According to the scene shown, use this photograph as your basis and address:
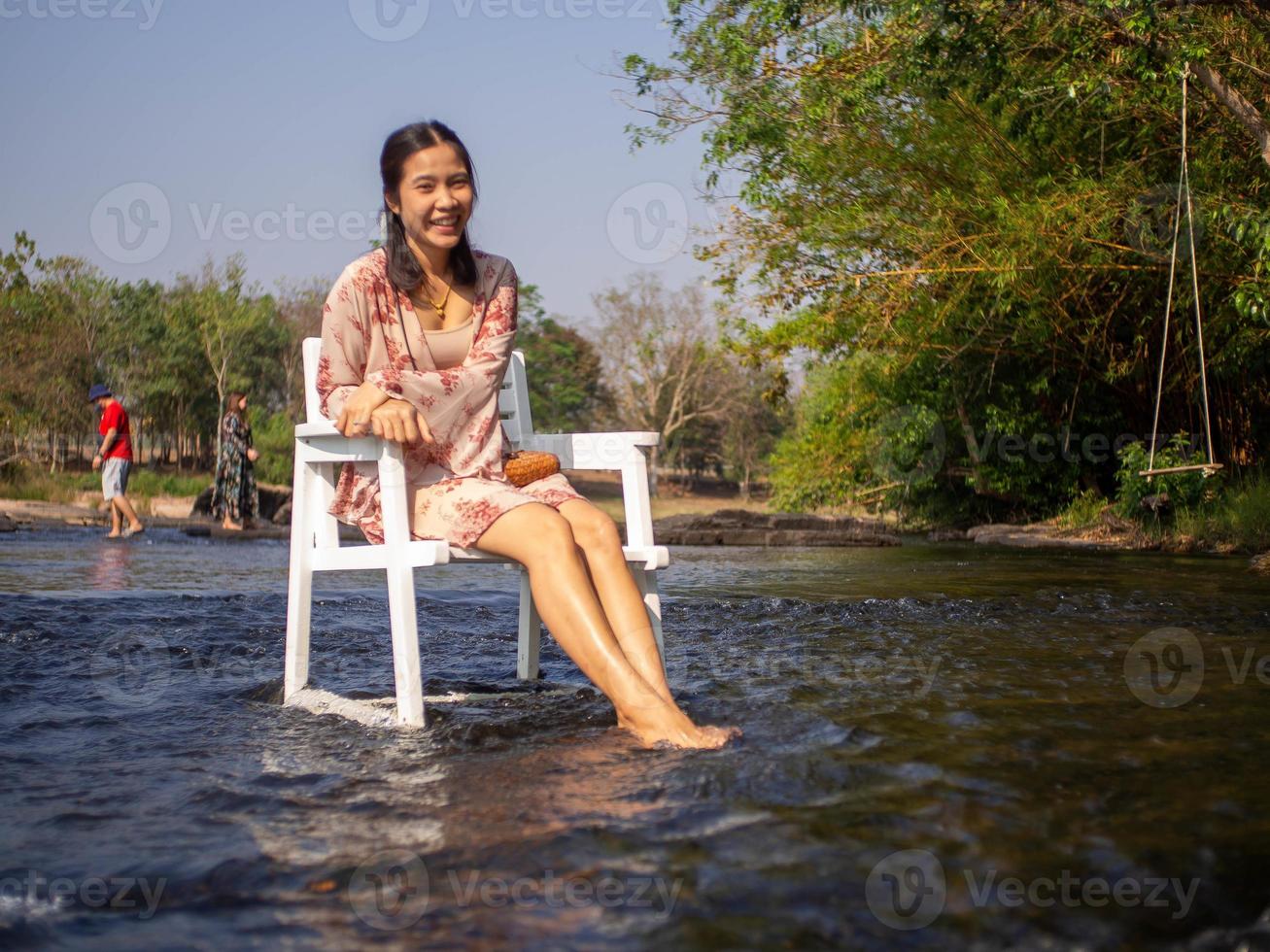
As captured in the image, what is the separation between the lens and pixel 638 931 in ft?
4.99

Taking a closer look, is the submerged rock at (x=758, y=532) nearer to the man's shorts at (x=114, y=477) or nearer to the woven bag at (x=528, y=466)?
the man's shorts at (x=114, y=477)

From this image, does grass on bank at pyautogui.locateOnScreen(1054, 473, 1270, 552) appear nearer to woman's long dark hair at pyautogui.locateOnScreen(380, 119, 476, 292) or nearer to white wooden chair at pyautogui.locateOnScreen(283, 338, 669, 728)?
white wooden chair at pyautogui.locateOnScreen(283, 338, 669, 728)

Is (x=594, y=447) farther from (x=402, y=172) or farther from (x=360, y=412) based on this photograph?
(x=402, y=172)

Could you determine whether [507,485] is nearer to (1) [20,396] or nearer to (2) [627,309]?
(1) [20,396]

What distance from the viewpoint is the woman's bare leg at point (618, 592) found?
2.70 m

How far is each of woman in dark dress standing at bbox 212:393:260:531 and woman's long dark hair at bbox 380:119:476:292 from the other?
1096 cm

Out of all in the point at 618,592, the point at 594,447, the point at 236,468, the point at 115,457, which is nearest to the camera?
the point at 618,592

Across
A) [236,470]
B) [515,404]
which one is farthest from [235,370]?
[515,404]

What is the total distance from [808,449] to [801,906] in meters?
15.3

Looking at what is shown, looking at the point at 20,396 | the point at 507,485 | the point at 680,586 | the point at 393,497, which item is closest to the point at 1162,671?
the point at 507,485

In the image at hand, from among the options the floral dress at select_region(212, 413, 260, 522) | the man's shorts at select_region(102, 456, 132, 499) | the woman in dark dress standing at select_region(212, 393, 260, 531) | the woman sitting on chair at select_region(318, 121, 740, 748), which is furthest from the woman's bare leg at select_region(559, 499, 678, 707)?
the floral dress at select_region(212, 413, 260, 522)

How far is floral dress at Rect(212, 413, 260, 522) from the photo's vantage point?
544 inches

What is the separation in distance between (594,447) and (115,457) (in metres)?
10.8

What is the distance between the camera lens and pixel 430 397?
3.05 metres
